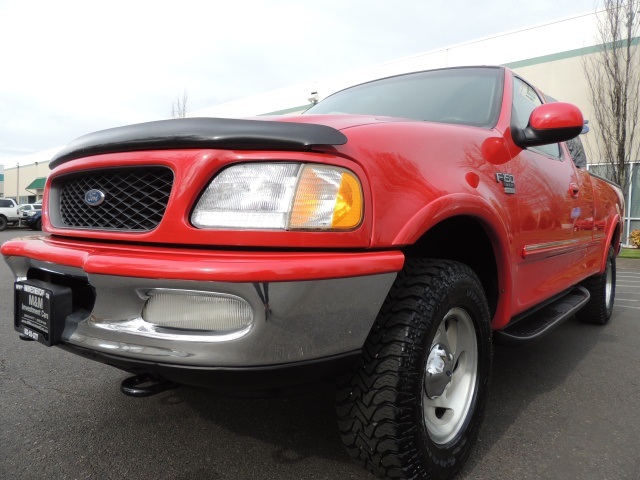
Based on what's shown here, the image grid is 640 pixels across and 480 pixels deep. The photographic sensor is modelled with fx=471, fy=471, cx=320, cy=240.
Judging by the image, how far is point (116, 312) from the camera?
1375 millimetres

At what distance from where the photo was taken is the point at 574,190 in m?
2.98

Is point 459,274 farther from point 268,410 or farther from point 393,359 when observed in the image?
point 268,410

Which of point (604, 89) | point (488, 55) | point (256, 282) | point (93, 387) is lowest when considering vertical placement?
point (93, 387)

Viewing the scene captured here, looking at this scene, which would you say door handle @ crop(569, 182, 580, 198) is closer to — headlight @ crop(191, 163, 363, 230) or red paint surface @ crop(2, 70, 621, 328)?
red paint surface @ crop(2, 70, 621, 328)

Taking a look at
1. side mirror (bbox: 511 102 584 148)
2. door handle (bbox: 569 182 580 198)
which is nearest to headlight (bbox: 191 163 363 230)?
side mirror (bbox: 511 102 584 148)

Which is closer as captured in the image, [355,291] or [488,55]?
[355,291]

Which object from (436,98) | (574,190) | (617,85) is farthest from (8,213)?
(574,190)

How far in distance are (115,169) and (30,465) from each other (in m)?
1.18

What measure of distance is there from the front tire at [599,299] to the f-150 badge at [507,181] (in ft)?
8.19

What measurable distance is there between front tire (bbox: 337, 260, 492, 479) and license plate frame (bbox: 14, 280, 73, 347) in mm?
940

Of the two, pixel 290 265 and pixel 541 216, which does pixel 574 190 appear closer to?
pixel 541 216

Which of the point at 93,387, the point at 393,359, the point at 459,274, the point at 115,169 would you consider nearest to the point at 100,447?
the point at 93,387

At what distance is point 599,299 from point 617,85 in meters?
11.4

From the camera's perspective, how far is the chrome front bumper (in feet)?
4.08
